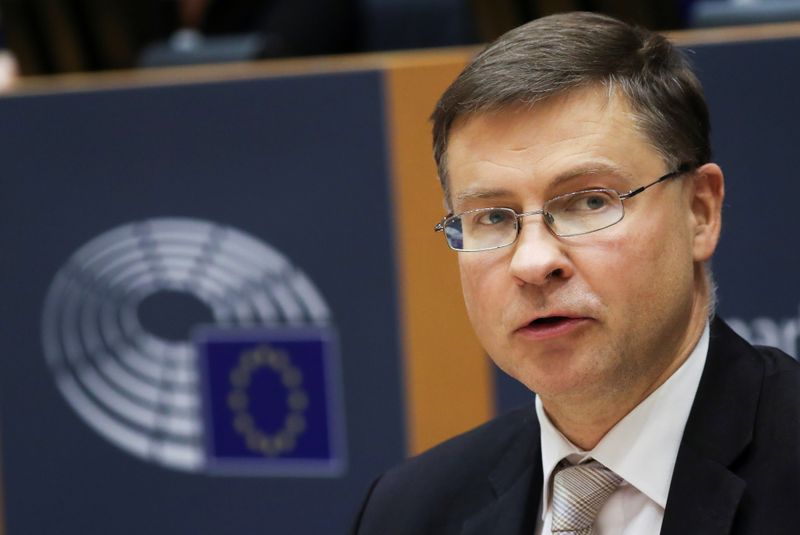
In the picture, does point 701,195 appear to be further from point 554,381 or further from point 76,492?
point 76,492

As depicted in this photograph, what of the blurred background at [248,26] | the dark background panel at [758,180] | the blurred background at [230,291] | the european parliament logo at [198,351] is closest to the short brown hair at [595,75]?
the dark background panel at [758,180]

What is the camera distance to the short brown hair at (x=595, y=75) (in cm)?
130

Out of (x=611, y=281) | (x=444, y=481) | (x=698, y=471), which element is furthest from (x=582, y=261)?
(x=444, y=481)

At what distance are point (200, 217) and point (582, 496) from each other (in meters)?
1.48

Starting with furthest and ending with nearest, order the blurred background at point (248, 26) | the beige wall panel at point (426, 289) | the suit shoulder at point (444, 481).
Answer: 1. the blurred background at point (248, 26)
2. the beige wall panel at point (426, 289)
3. the suit shoulder at point (444, 481)

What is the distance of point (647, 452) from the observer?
4.27 feet

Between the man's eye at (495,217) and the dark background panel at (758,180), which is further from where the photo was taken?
the dark background panel at (758,180)

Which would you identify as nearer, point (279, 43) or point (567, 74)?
point (567, 74)

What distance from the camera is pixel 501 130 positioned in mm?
1315

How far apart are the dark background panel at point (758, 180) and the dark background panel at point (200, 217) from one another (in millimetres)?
683

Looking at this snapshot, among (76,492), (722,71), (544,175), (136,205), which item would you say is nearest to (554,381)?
(544,175)

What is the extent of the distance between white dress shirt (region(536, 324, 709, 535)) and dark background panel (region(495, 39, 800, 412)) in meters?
0.88

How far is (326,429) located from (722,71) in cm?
107

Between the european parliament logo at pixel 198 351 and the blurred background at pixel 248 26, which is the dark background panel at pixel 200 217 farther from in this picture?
the blurred background at pixel 248 26
